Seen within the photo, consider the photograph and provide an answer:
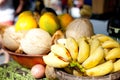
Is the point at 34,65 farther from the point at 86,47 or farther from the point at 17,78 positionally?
the point at 86,47

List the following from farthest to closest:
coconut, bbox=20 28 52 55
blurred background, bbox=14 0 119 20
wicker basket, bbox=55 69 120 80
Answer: blurred background, bbox=14 0 119 20 → coconut, bbox=20 28 52 55 → wicker basket, bbox=55 69 120 80

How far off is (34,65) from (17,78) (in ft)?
0.28

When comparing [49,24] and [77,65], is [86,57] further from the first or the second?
[49,24]

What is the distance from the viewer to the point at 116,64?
2.47 feet

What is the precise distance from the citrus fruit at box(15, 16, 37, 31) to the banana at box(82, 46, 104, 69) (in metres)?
0.37

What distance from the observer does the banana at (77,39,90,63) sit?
0.73 metres

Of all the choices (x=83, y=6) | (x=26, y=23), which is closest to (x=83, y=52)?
(x=26, y=23)

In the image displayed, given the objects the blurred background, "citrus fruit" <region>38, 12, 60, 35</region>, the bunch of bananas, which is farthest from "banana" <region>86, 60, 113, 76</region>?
the blurred background

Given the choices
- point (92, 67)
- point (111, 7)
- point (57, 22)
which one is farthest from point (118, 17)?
point (111, 7)

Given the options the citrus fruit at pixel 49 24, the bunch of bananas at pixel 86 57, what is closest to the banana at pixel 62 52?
the bunch of bananas at pixel 86 57

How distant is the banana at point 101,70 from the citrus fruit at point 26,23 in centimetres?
39

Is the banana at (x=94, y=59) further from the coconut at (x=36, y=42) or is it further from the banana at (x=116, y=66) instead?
the coconut at (x=36, y=42)

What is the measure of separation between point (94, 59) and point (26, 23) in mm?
411

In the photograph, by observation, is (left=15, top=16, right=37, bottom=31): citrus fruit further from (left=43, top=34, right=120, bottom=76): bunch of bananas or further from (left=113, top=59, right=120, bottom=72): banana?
(left=113, top=59, right=120, bottom=72): banana
